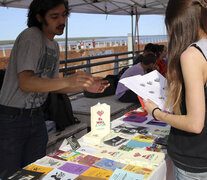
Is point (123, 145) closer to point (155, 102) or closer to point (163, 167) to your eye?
point (163, 167)

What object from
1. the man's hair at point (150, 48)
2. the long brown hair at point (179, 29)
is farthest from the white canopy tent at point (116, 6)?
the long brown hair at point (179, 29)

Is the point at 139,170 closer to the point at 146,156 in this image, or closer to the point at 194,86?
the point at 146,156

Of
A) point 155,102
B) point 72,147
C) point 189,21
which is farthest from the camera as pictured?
point 72,147

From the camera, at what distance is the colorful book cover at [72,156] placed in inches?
53.9

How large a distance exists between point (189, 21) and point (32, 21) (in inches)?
44.9

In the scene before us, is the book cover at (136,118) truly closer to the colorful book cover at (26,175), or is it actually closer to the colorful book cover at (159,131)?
the colorful book cover at (159,131)

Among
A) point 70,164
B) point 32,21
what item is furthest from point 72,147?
point 32,21

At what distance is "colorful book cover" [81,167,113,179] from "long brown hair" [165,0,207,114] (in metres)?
0.47

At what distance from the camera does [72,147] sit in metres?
1.51

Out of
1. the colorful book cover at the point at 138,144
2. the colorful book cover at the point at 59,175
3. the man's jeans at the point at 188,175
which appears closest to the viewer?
the man's jeans at the point at 188,175

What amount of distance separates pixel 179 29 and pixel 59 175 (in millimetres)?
871

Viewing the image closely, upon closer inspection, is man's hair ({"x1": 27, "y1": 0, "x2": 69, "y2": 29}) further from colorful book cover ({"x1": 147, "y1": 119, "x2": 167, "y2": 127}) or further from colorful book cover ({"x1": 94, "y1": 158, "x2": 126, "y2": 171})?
colorful book cover ({"x1": 147, "y1": 119, "x2": 167, "y2": 127})

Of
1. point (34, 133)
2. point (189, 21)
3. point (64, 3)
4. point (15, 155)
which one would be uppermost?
point (64, 3)

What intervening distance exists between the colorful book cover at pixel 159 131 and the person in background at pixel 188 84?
0.62 m
